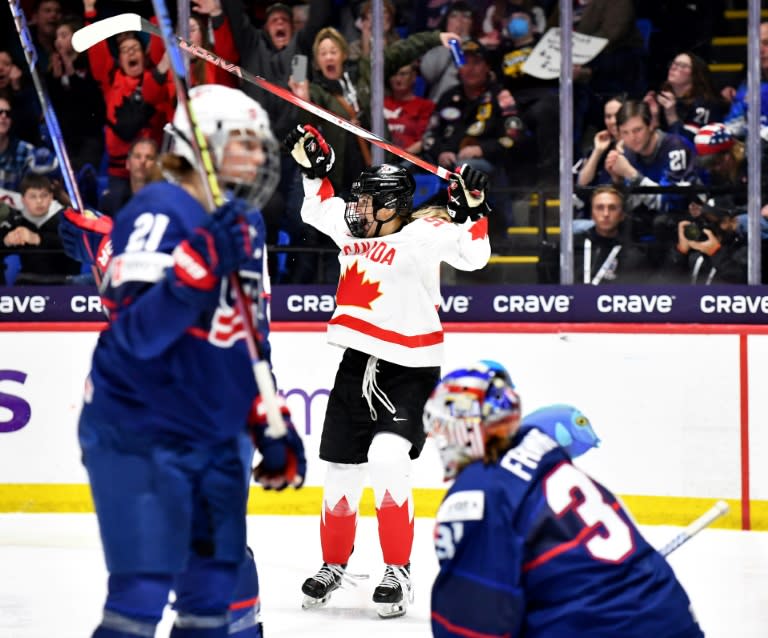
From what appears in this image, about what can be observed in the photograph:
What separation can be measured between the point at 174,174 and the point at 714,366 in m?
3.06

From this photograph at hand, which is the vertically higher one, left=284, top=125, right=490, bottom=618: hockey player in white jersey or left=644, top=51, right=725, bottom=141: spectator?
left=644, top=51, right=725, bottom=141: spectator

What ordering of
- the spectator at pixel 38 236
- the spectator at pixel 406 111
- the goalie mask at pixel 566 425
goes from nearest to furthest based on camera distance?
the goalie mask at pixel 566 425
the spectator at pixel 38 236
the spectator at pixel 406 111

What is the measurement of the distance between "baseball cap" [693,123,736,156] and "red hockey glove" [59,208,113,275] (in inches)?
124

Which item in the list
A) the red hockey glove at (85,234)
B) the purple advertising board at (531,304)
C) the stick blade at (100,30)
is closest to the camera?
the red hockey glove at (85,234)

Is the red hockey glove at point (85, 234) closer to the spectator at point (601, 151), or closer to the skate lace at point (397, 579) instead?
the skate lace at point (397, 579)

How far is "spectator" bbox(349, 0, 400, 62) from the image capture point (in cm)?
558

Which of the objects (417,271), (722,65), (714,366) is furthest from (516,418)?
(722,65)

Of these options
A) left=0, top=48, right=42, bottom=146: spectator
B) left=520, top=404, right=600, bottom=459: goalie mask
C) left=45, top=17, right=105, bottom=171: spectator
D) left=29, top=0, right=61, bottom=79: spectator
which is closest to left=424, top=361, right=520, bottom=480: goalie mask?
left=520, top=404, right=600, bottom=459: goalie mask

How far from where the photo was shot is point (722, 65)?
5.59m

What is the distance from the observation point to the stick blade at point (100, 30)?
371 centimetres

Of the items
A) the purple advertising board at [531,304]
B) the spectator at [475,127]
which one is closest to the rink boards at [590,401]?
the purple advertising board at [531,304]

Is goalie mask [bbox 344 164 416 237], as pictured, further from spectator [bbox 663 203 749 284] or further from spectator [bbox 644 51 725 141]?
spectator [bbox 644 51 725 141]

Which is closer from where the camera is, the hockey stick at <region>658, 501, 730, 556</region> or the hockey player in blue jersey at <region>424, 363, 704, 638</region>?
the hockey player in blue jersey at <region>424, 363, 704, 638</region>

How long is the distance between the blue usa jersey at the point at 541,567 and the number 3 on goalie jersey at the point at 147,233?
0.58 meters
